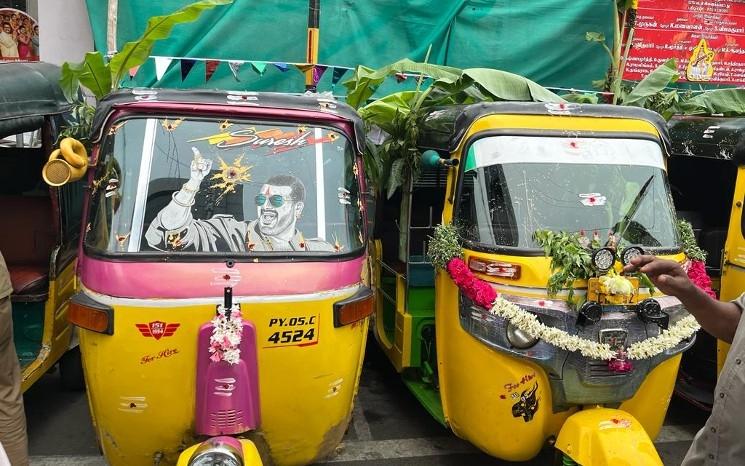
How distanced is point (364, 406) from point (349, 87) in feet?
9.72

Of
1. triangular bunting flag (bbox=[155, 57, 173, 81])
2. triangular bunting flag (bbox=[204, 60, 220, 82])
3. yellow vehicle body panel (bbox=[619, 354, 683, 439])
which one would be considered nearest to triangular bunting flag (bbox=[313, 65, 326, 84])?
triangular bunting flag (bbox=[204, 60, 220, 82])

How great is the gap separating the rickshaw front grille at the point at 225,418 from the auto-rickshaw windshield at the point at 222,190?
0.83 metres

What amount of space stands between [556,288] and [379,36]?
17.8ft

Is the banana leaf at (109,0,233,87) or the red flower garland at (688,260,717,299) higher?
the banana leaf at (109,0,233,87)

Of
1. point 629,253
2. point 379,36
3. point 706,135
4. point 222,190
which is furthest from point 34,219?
point 706,135

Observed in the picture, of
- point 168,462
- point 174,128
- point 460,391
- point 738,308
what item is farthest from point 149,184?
point 738,308

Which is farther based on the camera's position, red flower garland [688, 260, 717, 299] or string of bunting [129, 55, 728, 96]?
string of bunting [129, 55, 728, 96]

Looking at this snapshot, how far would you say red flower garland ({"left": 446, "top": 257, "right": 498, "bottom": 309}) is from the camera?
138 inches

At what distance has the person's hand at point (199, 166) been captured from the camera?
340 cm

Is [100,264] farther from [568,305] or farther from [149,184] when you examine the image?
[568,305]

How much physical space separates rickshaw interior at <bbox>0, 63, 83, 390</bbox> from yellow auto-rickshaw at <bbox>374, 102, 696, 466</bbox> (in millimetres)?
2870

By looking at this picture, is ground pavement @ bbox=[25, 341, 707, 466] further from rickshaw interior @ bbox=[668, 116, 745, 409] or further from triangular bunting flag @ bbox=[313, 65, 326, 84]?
triangular bunting flag @ bbox=[313, 65, 326, 84]

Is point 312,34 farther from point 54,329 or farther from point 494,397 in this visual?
point 494,397

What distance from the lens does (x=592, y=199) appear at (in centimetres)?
377
